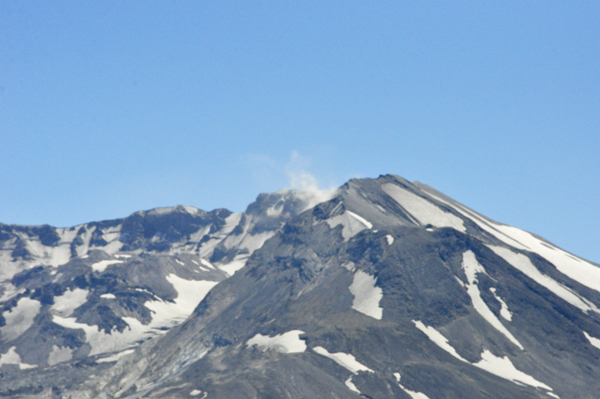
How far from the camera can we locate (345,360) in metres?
163

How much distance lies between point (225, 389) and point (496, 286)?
7859 centimetres

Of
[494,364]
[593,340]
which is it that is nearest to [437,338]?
[494,364]

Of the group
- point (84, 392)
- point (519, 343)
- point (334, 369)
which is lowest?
point (84, 392)

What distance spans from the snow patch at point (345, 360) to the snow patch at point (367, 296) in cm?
1860

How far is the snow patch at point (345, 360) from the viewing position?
16025 centimetres

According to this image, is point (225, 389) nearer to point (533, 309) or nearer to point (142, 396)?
point (142, 396)

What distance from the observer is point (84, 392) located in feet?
655

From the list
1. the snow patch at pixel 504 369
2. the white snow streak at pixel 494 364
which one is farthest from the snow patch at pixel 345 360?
the snow patch at pixel 504 369

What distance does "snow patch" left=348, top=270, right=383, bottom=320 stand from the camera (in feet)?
605

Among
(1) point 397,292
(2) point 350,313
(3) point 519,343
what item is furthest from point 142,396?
(3) point 519,343

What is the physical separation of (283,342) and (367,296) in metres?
27.4

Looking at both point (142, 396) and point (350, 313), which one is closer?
point (142, 396)

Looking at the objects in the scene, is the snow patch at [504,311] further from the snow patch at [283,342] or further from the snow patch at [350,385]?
the snow patch at [350,385]

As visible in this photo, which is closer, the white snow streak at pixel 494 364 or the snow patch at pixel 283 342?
the white snow streak at pixel 494 364
